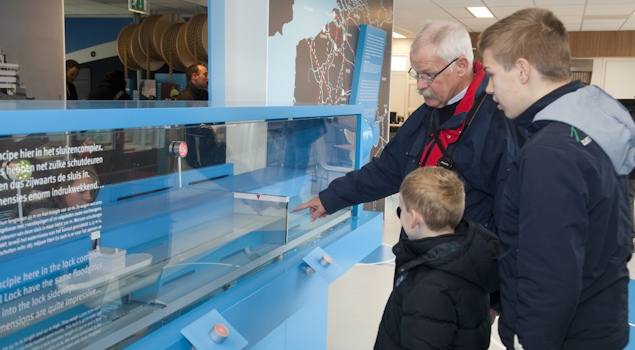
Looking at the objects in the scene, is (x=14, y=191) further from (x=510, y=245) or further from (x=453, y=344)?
(x=453, y=344)

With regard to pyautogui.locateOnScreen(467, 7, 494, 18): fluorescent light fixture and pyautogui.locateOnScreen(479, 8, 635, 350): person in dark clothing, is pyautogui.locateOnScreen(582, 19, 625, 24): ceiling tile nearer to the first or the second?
pyautogui.locateOnScreen(467, 7, 494, 18): fluorescent light fixture

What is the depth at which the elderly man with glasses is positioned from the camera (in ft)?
5.62

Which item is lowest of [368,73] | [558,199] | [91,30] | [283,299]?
[283,299]

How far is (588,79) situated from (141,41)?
9967mm

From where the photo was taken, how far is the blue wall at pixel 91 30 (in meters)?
10.2

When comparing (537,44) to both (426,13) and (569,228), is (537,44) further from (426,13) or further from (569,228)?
(426,13)

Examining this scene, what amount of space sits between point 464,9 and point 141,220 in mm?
8499

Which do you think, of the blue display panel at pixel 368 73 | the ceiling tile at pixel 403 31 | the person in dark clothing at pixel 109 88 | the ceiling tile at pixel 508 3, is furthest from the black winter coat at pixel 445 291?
the ceiling tile at pixel 403 31

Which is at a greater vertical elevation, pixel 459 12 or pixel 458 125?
pixel 459 12

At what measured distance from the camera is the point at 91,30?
10.3 meters

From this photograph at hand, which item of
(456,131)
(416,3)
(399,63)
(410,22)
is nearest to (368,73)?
(416,3)

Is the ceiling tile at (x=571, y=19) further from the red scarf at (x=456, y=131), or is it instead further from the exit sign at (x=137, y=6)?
the red scarf at (x=456, y=131)

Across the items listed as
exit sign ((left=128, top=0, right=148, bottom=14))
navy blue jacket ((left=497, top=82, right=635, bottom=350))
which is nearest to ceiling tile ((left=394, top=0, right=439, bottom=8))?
exit sign ((left=128, top=0, right=148, bottom=14))

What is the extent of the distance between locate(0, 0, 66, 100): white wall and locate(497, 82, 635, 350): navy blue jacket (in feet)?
13.1
